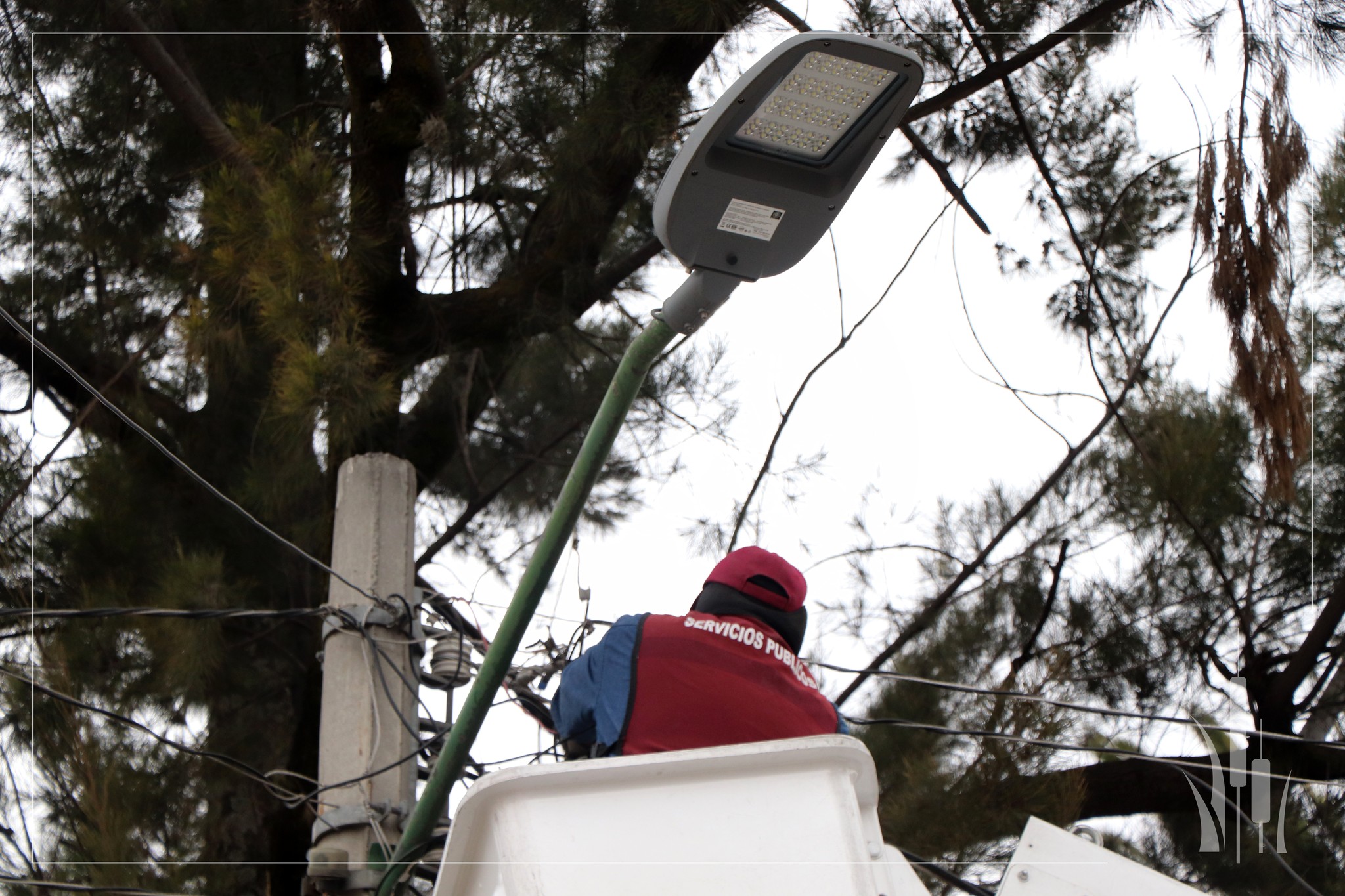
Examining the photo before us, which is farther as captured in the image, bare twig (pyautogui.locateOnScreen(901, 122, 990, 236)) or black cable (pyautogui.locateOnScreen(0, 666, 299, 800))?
bare twig (pyautogui.locateOnScreen(901, 122, 990, 236))

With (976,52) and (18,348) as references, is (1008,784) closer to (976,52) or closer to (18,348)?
(976,52)

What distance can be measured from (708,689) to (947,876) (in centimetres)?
120

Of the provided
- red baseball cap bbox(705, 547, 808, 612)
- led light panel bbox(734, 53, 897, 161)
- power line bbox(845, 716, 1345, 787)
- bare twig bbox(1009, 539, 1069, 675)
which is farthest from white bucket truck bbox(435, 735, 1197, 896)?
bare twig bbox(1009, 539, 1069, 675)

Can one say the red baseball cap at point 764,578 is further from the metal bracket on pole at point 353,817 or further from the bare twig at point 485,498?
the bare twig at point 485,498

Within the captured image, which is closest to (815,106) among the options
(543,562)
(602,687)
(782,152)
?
(782,152)

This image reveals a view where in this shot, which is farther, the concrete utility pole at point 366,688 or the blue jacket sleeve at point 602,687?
the concrete utility pole at point 366,688

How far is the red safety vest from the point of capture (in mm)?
2395

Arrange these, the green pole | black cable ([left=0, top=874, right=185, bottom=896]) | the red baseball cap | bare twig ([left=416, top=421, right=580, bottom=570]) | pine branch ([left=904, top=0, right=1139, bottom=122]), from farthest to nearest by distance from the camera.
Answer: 1. bare twig ([left=416, top=421, right=580, bottom=570])
2. pine branch ([left=904, top=0, right=1139, bottom=122])
3. black cable ([left=0, top=874, right=185, bottom=896])
4. the red baseball cap
5. the green pole

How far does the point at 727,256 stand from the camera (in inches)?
75.8

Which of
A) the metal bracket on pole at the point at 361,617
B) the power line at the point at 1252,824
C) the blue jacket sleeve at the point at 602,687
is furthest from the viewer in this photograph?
the power line at the point at 1252,824

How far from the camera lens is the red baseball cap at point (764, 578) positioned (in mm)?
2611

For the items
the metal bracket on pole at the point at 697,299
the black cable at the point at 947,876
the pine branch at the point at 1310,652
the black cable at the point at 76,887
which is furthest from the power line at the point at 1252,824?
the black cable at the point at 76,887

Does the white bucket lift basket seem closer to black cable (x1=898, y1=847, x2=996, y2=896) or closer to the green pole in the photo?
the green pole

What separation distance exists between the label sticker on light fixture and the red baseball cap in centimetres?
86
